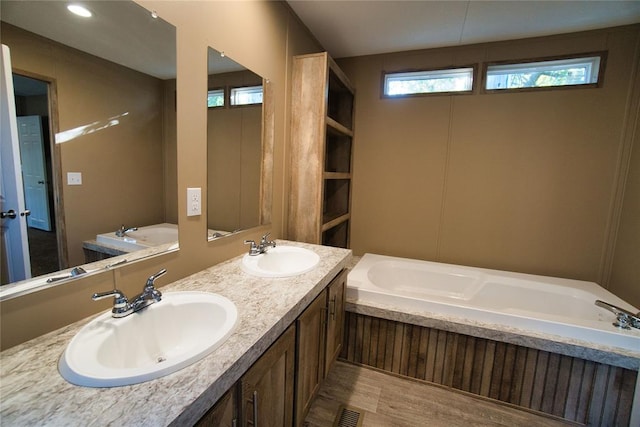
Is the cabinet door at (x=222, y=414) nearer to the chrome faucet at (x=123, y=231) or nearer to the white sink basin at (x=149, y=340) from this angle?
the white sink basin at (x=149, y=340)

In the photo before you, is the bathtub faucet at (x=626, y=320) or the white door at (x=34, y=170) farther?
the bathtub faucet at (x=626, y=320)

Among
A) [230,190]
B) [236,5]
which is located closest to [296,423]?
[230,190]

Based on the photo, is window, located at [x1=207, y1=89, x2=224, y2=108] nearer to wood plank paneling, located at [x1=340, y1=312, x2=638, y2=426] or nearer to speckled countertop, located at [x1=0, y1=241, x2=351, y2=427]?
speckled countertop, located at [x1=0, y1=241, x2=351, y2=427]

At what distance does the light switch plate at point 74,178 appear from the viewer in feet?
2.91

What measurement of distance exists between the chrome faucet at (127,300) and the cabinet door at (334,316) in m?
0.85

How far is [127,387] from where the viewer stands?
0.62m

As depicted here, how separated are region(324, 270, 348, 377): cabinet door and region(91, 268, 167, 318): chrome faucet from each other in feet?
2.79

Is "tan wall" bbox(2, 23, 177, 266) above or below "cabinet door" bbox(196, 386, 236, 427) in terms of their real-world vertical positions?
above

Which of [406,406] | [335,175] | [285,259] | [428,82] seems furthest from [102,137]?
[428,82]

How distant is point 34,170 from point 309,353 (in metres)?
1.24

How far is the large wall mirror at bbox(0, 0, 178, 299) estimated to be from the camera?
0.78 metres

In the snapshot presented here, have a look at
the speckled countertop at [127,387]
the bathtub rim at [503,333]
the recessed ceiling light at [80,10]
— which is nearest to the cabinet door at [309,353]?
the speckled countertop at [127,387]

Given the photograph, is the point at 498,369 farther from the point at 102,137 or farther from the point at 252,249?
the point at 102,137

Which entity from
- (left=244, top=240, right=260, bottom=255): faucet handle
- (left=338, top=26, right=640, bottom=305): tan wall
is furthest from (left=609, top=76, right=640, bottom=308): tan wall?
(left=244, top=240, right=260, bottom=255): faucet handle
